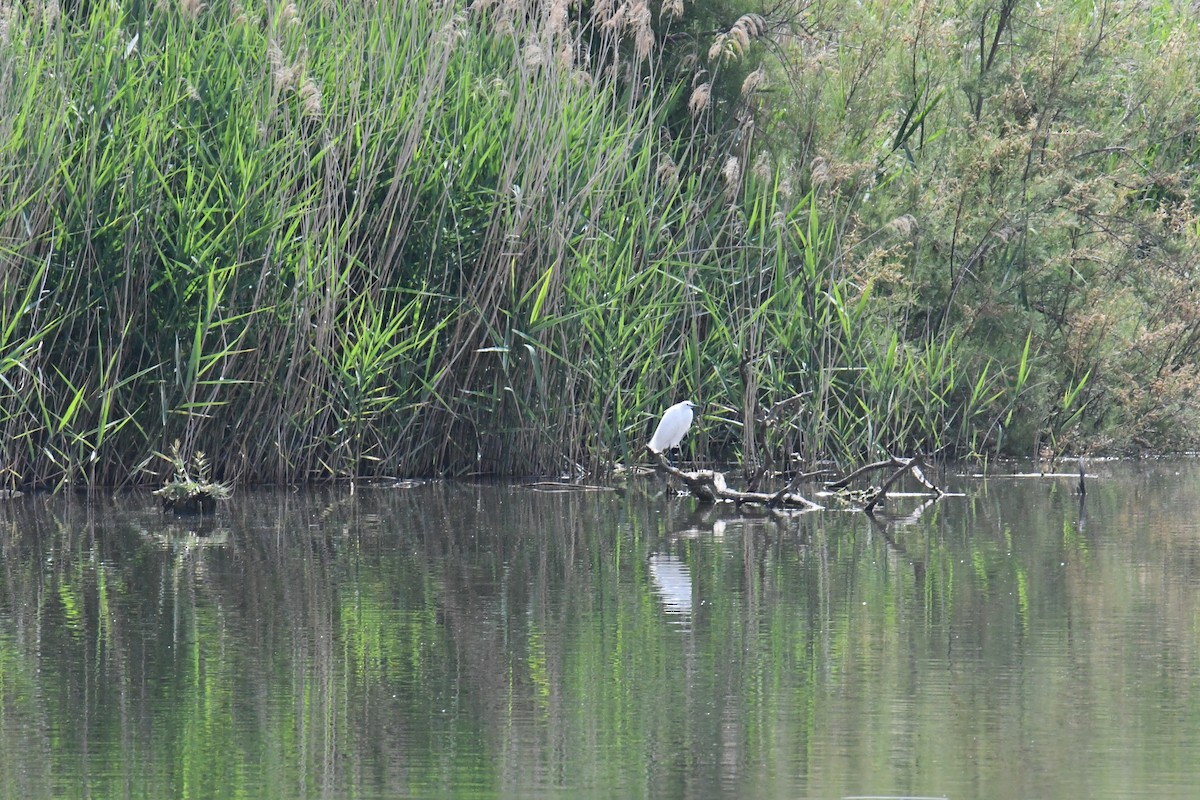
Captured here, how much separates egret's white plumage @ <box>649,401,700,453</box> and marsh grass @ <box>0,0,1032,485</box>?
55 cm

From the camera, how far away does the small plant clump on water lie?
9.13m

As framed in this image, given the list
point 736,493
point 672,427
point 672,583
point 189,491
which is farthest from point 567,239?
point 672,583

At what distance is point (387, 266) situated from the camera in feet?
33.9

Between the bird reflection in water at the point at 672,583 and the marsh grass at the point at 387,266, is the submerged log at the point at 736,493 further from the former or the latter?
the bird reflection in water at the point at 672,583

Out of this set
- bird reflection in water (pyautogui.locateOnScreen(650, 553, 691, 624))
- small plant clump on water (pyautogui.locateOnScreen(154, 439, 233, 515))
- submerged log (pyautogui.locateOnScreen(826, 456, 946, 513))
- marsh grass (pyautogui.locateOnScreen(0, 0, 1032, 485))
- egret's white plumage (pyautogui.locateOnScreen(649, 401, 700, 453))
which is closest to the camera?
bird reflection in water (pyautogui.locateOnScreen(650, 553, 691, 624))

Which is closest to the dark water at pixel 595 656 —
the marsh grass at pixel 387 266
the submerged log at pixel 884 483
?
the submerged log at pixel 884 483

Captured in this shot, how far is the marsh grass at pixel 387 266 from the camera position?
31.2ft

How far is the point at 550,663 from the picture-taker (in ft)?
17.5

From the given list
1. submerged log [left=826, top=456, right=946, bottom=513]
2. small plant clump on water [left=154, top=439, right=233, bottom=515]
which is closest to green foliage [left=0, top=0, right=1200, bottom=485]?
small plant clump on water [left=154, top=439, right=233, bottom=515]

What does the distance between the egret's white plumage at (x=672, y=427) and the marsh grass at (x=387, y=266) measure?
55 centimetres

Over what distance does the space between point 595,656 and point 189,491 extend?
4237 mm

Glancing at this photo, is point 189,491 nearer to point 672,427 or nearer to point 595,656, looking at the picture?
point 672,427

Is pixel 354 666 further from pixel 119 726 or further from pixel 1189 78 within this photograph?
pixel 1189 78

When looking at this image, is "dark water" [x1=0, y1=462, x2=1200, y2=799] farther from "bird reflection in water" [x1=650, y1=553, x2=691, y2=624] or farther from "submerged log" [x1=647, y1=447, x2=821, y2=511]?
"submerged log" [x1=647, y1=447, x2=821, y2=511]
